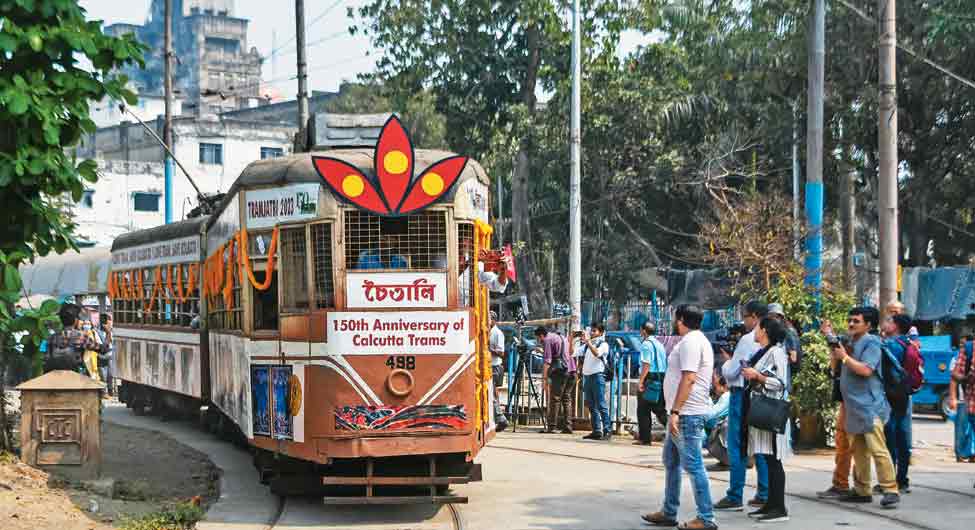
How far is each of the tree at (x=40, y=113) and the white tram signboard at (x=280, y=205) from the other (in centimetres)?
162

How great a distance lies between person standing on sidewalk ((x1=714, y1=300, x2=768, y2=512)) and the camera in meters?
11.3

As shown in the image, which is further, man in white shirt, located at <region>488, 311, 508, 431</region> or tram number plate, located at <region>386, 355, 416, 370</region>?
man in white shirt, located at <region>488, 311, 508, 431</region>

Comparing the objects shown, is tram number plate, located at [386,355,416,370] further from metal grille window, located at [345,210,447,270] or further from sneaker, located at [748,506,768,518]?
sneaker, located at [748,506,768,518]

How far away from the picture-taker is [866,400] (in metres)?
11.3

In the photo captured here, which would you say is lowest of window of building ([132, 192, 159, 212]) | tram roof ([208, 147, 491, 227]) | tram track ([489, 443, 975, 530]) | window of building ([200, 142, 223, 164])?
tram track ([489, 443, 975, 530])

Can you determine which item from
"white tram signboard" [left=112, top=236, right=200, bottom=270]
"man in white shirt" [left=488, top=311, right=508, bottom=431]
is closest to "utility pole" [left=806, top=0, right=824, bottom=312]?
"man in white shirt" [left=488, top=311, right=508, bottom=431]

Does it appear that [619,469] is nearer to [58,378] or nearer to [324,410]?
[324,410]

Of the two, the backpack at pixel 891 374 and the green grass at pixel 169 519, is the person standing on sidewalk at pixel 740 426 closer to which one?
the backpack at pixel 891 374

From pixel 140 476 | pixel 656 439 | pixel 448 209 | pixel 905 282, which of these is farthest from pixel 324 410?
pixel 905 282

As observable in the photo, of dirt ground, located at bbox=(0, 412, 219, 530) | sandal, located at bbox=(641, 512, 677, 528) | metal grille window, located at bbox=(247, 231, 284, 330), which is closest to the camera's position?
dirt ground, located at bbox=(0, 412, 219, 530)

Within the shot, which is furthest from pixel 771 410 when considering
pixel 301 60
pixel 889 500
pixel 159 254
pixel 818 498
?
pixel 301 60

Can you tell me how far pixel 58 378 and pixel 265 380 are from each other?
2272 millimetres

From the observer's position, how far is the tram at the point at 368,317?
11.1m

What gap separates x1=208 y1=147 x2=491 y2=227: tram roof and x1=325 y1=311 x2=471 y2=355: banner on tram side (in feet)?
3.23
